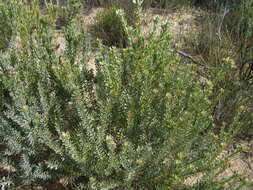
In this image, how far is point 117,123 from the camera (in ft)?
6.69

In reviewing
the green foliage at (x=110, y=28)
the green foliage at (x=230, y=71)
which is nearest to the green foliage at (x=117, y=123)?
the green foliage at (x=230, y=71)

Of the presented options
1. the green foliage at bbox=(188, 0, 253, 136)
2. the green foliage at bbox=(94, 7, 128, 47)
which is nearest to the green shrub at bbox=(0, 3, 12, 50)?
the green foliage at bbox=(94, 7, 128, 47)

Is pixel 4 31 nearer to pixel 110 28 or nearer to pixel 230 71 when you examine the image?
pixel 110 28

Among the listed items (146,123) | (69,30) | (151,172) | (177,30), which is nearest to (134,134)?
(146,123)

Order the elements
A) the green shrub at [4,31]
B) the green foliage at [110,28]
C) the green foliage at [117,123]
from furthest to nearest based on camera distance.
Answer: the green foliage at [110,28], the green shrub at [4,31], the green foliage at [117,123]

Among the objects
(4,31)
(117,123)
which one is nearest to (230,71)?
(117,123)

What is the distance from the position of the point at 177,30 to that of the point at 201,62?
2.92 ft

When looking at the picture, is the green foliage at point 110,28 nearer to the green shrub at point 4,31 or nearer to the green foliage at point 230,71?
the green foliage at point 230,71

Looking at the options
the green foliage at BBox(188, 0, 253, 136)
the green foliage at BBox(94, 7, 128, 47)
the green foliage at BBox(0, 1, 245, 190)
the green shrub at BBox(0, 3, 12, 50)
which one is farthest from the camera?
the green foliage at BBox(94, 7, 128, 47)

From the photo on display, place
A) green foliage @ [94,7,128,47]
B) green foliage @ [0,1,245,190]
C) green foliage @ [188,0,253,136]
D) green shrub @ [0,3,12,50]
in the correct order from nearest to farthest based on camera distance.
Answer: green foliage @ [0,1,245,190] → green foliage @ [188,0,253,136] → green shrub @ [0,3,12,50] → green foliage @ [94,7,128,47]

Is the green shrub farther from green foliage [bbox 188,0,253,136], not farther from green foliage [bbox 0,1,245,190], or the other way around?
green foliage [bbox 188,0,253,136]

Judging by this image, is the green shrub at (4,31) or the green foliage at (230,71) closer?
the green foliage at (230,71)

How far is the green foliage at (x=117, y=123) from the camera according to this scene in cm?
161

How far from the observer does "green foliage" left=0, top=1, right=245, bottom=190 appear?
5.29 feet
